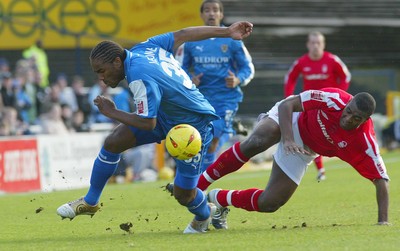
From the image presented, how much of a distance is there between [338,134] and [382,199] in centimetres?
71

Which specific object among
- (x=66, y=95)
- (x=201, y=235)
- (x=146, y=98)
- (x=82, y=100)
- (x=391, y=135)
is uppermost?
(x=146, y=98)

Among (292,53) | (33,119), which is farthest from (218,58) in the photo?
(292,53)

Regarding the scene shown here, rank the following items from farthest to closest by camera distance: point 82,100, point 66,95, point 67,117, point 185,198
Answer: point 82,100 → point 66,95 → point 67,117 → point 185,198

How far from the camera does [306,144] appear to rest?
953cm

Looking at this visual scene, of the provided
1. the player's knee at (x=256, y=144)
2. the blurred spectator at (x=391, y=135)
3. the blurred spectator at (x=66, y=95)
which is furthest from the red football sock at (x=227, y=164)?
the blurred spectator at (x=391, y=135)

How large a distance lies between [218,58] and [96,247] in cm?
512

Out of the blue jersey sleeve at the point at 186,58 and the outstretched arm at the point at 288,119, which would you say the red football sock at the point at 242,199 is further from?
the blue jersey sleeve at the point at 186,58

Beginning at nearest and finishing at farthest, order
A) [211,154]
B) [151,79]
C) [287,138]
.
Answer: [151,79] → [287,138] → [211,154]

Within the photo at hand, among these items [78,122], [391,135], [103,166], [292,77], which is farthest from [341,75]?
[391,135]

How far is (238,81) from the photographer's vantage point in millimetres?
12820

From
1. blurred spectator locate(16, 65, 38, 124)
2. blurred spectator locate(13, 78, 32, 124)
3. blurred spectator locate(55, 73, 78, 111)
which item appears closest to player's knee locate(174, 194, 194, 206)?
blurred spectator locate(13, 78, 32, 124)

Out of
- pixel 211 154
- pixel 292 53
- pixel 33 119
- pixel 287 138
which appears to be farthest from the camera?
pixel 292 53

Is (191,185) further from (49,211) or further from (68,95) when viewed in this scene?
(68,95)

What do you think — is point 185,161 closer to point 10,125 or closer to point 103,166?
point 103,166
